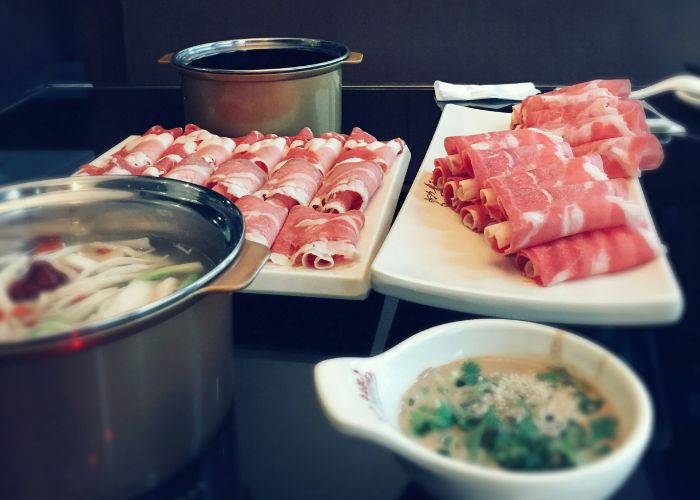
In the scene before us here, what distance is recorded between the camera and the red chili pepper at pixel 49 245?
729mm

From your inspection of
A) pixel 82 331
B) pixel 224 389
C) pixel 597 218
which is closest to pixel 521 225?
pixel 597 218

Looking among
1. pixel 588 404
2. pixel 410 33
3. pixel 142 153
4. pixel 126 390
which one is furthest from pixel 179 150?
pixel 410 33

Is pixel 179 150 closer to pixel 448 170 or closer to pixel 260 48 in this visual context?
pixel 260 48

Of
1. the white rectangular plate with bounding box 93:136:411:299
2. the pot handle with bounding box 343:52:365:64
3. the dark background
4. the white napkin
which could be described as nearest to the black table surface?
the white rectangular plate with bounding box 93:136:411:299

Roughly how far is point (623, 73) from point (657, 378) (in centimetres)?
189

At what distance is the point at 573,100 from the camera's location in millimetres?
1436

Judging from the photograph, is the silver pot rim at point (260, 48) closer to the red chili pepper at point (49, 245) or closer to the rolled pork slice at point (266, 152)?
→ the rolled pork slice at point (266, 152)

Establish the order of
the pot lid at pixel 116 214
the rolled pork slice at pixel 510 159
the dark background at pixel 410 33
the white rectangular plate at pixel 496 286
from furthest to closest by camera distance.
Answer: the dark background at pixel 410 33 < the rolled pork slice at pixel 510 159 < the white rectangular plate at pixel 496 286 < the pot lid at pixel 116 214

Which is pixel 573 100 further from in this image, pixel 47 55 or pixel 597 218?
pixel 47 55

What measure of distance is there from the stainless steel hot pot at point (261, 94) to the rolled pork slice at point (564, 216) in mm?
529

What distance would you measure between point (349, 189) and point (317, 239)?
0.55 ft

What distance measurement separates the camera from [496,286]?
90 centimetres

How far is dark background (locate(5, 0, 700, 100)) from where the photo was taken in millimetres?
2344

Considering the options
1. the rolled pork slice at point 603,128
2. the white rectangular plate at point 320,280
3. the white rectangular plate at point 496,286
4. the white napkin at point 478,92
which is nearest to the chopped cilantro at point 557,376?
the white rectangular plate at point 496,286
